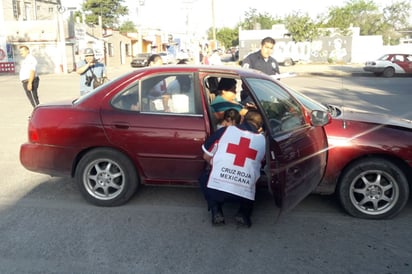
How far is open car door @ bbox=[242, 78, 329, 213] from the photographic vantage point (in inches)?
130

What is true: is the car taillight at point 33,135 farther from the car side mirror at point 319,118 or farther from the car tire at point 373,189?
the car tire at point 373,189

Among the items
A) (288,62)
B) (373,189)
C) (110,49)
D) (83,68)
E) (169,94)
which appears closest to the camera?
(373,189)

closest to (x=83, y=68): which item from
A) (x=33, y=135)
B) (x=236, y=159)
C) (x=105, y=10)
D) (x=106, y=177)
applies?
(x=33, y=135)

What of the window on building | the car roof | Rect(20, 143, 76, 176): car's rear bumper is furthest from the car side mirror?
the window on building

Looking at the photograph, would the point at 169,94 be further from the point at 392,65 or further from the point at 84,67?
the point at 392,65

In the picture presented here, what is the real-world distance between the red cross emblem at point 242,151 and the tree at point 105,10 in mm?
68499

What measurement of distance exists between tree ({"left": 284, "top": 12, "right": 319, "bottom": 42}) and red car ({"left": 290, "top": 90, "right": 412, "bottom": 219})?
124 feet

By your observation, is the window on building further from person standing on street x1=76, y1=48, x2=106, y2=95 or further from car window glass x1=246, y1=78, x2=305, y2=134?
car window glass x1=246, y1=78, x2=305, y2=134

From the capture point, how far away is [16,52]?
3488cm

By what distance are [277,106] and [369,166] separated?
1077 mm

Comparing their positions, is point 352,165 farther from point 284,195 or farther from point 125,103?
point 125,103

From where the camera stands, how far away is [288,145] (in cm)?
354

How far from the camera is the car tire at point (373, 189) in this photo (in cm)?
405

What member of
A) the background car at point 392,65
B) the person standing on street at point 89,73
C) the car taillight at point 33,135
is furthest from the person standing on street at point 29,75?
the background car at point 392,65
